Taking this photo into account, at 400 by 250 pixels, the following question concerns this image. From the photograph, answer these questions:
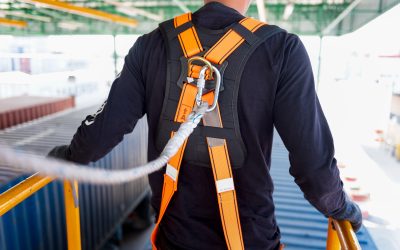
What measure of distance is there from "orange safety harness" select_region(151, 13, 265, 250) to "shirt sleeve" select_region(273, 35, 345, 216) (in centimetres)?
21

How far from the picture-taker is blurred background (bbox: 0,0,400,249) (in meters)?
4.29

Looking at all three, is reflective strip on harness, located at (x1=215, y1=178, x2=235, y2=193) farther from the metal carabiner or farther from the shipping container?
the shipping container

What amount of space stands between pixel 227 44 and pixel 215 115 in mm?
278

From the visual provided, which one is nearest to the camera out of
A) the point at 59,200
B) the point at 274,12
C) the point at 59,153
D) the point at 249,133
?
the point at 249,133

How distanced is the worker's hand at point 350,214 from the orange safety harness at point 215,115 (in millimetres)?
482

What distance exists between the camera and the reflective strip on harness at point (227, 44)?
1.28 m

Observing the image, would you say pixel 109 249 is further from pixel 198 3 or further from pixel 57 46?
pixel 57 46

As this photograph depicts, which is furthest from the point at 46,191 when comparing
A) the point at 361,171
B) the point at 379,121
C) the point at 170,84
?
the point at 379,121

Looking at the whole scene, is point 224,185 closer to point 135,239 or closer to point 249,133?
point 249,133

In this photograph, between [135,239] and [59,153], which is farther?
[135,239]

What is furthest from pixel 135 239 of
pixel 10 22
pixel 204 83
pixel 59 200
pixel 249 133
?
pixel 204 83

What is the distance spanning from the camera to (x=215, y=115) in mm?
1312

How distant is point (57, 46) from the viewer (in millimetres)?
21281

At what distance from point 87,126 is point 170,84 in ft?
1.42
